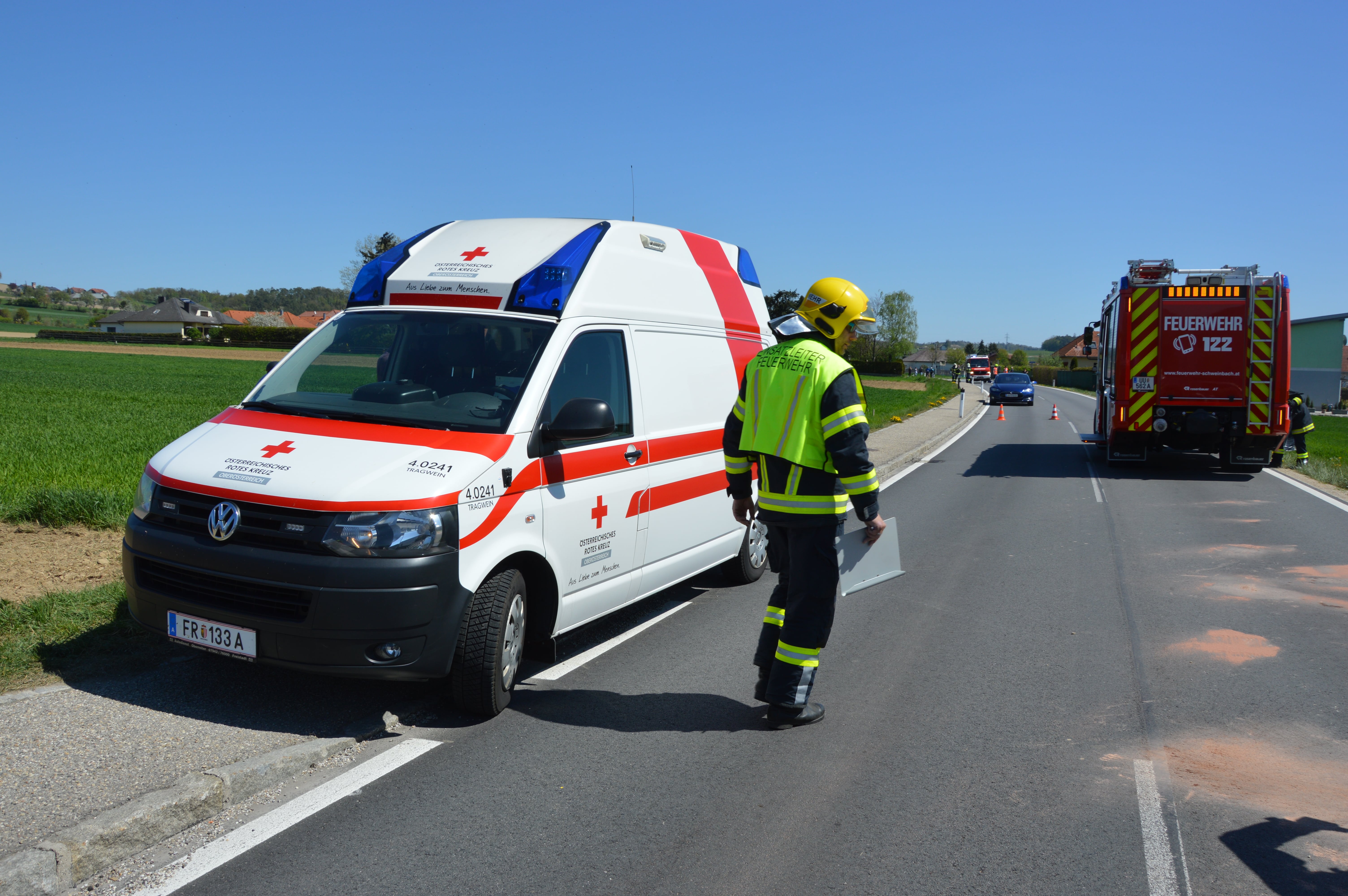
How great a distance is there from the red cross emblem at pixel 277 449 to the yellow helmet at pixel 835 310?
97.6 inches

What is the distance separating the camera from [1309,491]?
1489 centimetres

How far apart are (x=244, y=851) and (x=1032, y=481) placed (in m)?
14.5

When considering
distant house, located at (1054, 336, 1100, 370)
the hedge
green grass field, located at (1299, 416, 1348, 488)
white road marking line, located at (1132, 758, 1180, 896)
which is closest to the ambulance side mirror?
white road marking line, located at (1132, 758, 1180, 896)

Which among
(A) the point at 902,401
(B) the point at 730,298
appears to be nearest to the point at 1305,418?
(B) the point at 730,298

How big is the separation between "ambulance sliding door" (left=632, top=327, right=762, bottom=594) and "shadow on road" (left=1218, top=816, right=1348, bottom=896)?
3.27 metres

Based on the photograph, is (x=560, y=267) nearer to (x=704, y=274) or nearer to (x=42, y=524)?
(x=704, y=274)

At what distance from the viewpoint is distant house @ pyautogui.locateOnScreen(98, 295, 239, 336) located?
128 meters

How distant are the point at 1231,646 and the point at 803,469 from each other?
147 inches

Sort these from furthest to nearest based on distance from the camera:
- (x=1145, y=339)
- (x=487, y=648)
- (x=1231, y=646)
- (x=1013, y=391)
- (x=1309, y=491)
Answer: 1. (x=1013, y=391)
2. (x=1145, y=339)
3. (x=1309, y=491)
4. (x=1231, y=646)
5. (x=487, y=648)

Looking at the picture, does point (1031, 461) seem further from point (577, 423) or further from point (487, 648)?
point (487, 648)

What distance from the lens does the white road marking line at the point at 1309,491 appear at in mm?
13297

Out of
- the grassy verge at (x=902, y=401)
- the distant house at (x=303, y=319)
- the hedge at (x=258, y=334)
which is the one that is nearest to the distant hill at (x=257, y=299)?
the distant house at (x=303, y=319)

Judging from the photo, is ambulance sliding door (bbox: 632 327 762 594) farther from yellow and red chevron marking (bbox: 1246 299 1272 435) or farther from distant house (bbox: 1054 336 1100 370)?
distant house (bbox: 1054 336 1100 370)

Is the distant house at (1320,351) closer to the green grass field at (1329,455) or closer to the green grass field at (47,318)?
the green grass field at (1329,455)
